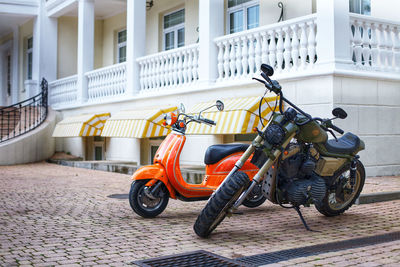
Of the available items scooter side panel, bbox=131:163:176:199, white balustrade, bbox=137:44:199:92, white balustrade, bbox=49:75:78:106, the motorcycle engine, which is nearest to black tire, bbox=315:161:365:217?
the motorcycle engine

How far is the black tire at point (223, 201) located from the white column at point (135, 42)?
1028 centimetres

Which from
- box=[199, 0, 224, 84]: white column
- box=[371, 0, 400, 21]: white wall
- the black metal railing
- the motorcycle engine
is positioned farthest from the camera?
the black metal railing

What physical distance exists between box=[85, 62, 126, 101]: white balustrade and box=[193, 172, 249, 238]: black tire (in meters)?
11.0

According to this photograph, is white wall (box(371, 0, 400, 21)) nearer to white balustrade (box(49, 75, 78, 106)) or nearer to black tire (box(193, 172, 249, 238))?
black tire (box(193, 172, 249, 238))

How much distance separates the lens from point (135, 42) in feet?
47.5

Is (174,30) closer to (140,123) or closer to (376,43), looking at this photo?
(140,123)

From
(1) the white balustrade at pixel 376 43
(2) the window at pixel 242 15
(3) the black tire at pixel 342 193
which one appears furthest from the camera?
(2) the window at pixel 242 15

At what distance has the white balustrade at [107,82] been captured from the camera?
15242mm

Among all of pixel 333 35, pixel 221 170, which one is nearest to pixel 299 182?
pixel 221 170

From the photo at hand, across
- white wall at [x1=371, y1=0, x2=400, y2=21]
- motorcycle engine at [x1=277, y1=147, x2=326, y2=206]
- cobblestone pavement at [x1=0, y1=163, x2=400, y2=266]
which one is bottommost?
cobblestone pavement at [x1=0, y1=163, x2=400, y2=266]

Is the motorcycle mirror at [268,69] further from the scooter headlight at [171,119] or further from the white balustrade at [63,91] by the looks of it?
the white balustrade at [63,91]

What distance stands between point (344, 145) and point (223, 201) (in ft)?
6.13

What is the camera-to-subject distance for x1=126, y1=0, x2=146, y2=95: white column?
47.3 feet

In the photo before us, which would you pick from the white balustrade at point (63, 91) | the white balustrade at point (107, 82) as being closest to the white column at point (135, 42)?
the white balustrade at point (107, 82)
